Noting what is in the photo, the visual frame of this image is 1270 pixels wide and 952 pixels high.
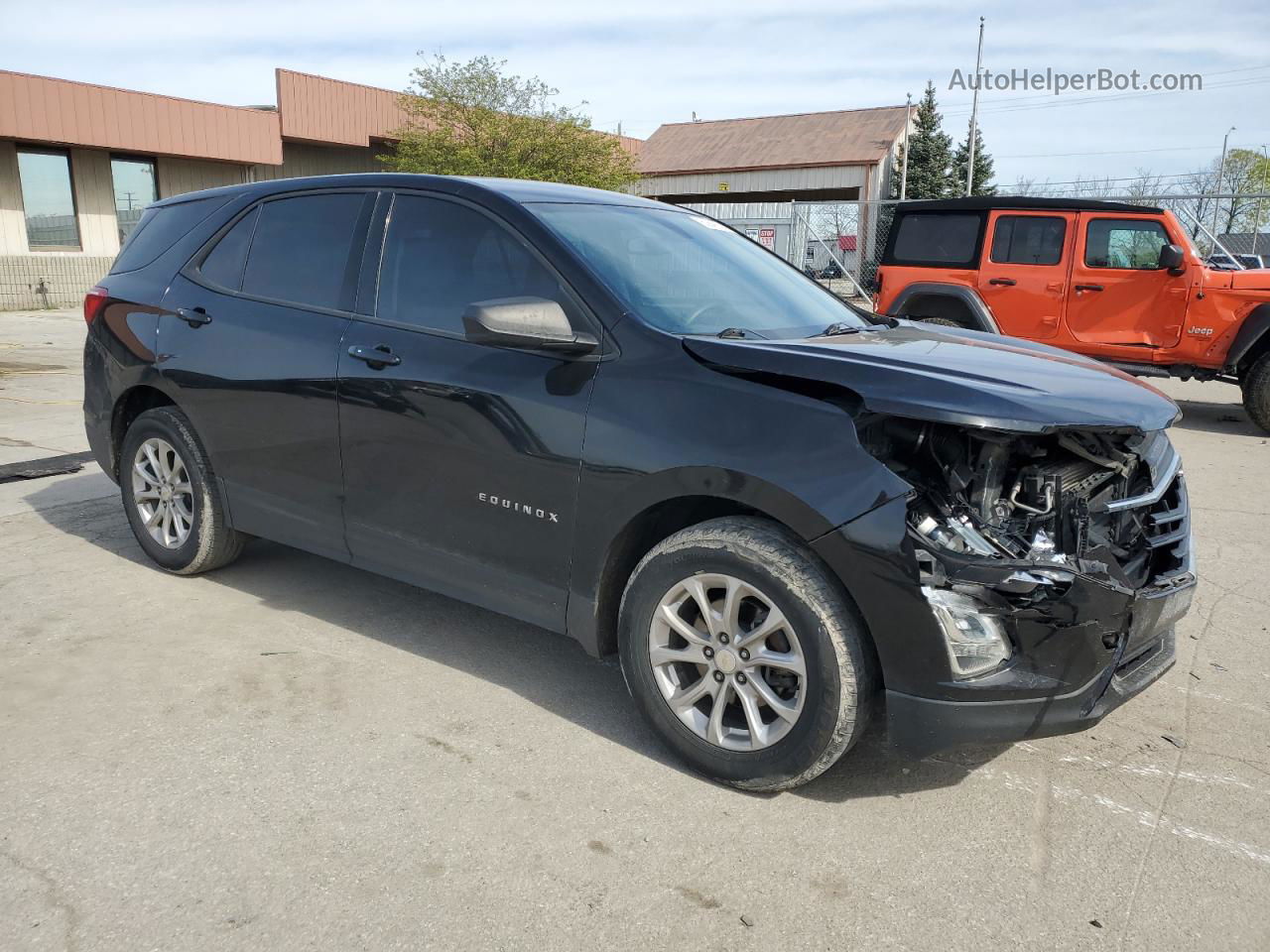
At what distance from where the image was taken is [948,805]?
302 cm

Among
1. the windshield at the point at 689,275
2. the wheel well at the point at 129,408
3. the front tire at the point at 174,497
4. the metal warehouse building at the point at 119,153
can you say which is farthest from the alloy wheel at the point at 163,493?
the metal warehouse building at the point at 119,153

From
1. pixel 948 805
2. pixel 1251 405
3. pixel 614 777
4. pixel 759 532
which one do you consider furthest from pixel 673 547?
pixel 1251 405

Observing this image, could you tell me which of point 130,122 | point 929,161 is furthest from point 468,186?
point 929,161

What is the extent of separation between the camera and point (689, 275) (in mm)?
3756

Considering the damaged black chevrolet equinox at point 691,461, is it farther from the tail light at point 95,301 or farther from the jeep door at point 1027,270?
the jeep door at point 1027,270

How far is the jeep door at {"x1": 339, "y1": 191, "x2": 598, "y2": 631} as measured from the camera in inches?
131

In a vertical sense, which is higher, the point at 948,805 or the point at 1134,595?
A: the point at 1134,595

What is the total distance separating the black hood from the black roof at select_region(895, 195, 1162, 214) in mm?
7490

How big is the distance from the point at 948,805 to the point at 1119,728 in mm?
899

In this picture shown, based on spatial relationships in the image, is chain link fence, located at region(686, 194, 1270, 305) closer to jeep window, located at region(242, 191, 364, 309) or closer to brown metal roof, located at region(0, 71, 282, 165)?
jeep window, located at region(242, 191, 364, 309)

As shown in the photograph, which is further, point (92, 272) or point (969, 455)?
point (92, 272)

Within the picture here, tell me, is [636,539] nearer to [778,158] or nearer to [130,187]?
[130,187]

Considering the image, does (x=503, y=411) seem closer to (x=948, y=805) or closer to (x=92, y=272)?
(x=948, y=805)

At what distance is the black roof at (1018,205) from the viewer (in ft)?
32.8
